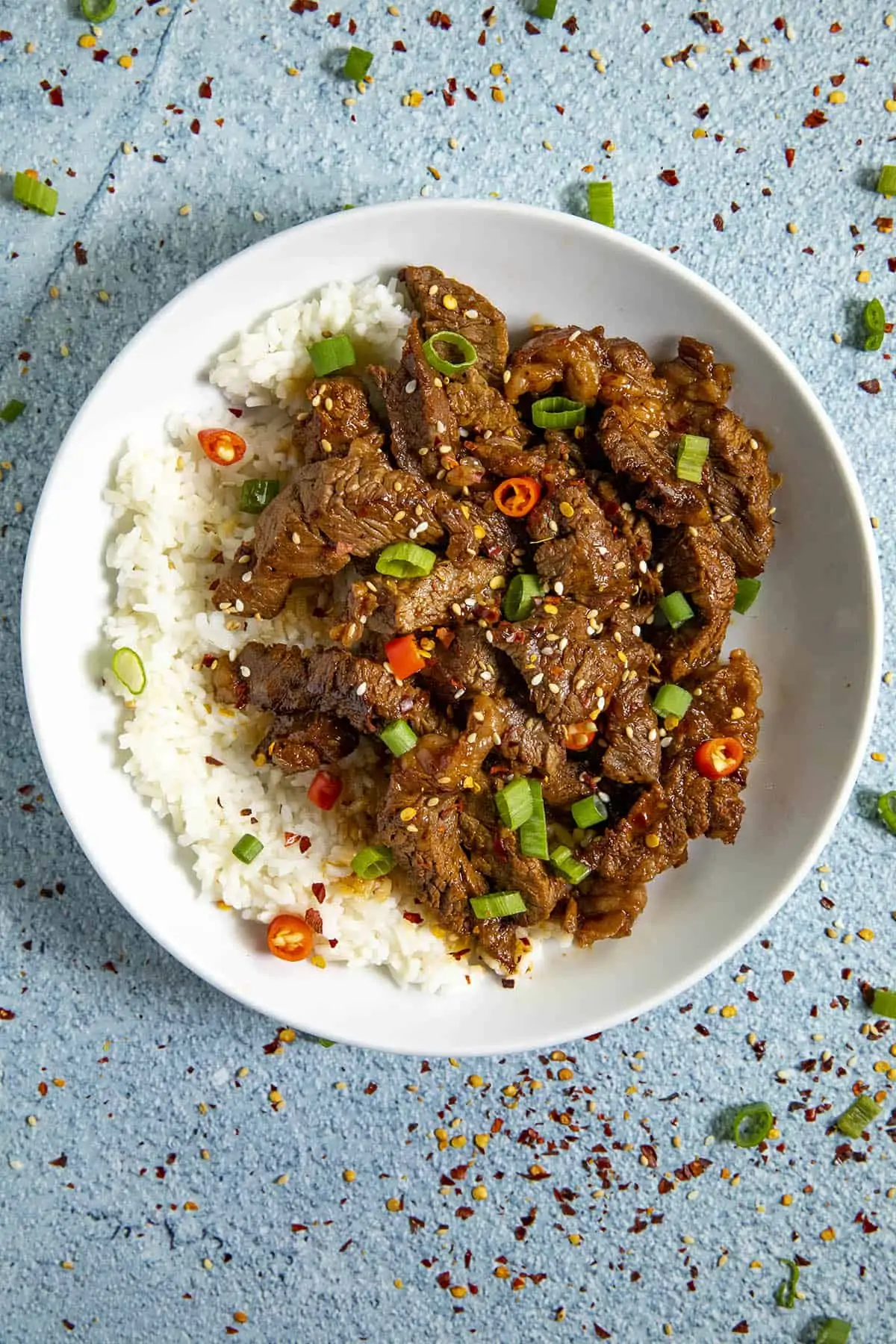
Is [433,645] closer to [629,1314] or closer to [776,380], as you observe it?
[776,380]

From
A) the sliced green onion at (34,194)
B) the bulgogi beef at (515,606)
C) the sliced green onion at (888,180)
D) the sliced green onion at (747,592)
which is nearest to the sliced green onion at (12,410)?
the sliced green onion at (34,194)

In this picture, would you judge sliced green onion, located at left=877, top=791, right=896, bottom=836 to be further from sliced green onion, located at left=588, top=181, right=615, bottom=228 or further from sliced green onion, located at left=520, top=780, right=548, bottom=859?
sliced green onion, located at left=588, top=181, right=615, bottom=228

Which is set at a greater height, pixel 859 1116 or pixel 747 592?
pixel 747 592

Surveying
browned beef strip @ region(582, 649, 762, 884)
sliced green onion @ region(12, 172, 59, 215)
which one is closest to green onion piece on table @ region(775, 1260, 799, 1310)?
browned beef strip @ region(582, 649, 762, 884)

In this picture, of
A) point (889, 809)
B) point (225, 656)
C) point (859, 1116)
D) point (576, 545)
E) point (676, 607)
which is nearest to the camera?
point (576, 545)

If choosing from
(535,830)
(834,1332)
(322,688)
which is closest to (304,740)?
(322,688)

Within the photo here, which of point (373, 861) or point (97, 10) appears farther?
point (97, 10)

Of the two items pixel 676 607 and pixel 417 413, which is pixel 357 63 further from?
pixel 676 607

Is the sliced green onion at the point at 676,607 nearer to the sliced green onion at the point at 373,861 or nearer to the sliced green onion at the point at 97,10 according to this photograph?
the sliced green onion at the point at 373,861
